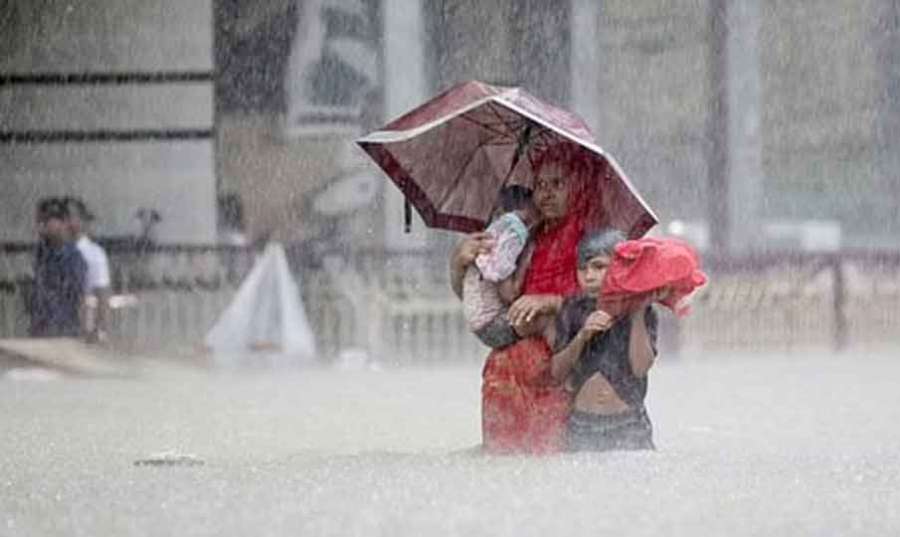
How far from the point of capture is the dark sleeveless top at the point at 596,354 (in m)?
3.47

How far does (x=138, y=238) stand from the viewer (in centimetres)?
789

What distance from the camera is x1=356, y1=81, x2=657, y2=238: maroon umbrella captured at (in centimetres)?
352

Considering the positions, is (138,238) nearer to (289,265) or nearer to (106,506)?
(289,265)

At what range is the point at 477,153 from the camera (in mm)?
3650

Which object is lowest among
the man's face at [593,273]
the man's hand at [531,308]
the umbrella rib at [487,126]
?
the man's hand at [531,308]

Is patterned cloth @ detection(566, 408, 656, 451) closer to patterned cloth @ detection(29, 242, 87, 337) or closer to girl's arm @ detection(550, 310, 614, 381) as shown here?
girl's arm @ detection(550, 310, 614, 381)

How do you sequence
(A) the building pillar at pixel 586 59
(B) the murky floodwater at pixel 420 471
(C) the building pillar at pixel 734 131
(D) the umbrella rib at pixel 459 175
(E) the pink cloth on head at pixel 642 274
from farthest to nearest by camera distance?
(C) the building pillar at pixel 734 131 → (A) the building pillar at pixel 586 59 → (D) the umbrella rib at pixel 459 175 → (E) the pink cloth on head at pixel 642 274 → (B) the murky floodwater at pixel 420 471

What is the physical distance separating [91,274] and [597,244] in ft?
15.3

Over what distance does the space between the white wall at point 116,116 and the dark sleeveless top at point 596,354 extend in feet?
14.4

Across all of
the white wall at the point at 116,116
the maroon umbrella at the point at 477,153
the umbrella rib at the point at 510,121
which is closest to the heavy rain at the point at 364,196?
the white wall at the point at 116,116

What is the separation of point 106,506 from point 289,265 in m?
5.14

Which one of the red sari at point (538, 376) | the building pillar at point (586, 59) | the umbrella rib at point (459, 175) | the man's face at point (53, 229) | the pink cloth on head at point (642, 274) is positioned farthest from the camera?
the building pillar at point (586, 59)

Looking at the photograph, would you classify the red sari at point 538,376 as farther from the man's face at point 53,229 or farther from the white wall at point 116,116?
the man's face at point 53,229

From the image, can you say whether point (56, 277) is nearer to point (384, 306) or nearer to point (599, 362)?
point (384, 306)
